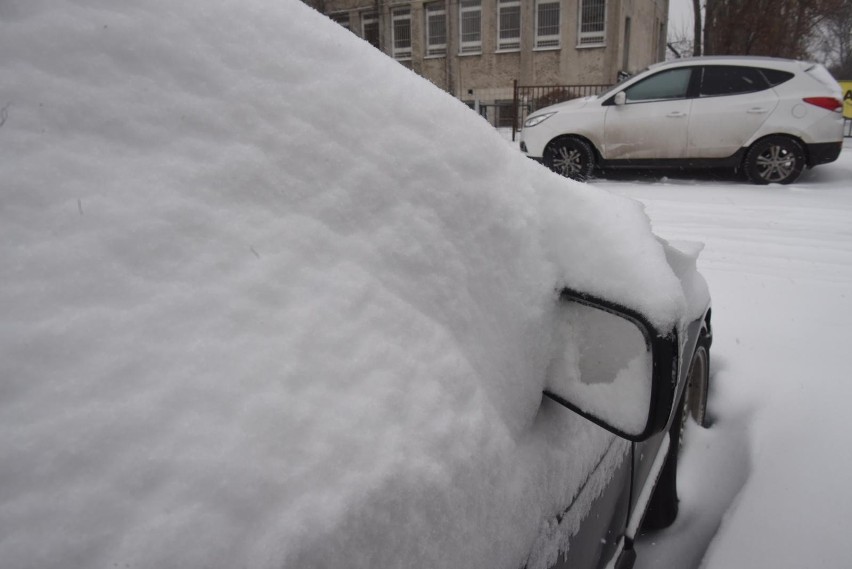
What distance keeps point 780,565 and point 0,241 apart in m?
2.15

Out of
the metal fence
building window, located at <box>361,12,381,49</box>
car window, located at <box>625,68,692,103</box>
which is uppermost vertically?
building window, located at <box>361,12,381,49</box>

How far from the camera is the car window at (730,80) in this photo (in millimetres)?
7086

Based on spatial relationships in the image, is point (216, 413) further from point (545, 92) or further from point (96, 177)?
point (545, 92)

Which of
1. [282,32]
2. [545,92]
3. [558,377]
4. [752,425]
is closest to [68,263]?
[282,32]

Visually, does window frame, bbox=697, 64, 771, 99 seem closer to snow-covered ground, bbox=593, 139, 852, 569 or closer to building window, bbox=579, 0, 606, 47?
snow-covered ground, bbox=593, 139, 852, 569

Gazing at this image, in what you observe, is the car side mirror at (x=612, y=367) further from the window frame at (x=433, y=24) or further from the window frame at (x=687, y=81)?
the window frame at (x=433, y=24)

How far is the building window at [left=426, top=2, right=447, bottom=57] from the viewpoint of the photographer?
20.9 meters

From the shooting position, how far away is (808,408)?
8.10ft

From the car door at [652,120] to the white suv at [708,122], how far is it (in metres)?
0.01

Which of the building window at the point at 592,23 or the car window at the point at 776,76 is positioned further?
the building window at the point at 592,23

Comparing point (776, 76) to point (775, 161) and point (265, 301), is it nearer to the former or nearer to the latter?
point (775, 161)

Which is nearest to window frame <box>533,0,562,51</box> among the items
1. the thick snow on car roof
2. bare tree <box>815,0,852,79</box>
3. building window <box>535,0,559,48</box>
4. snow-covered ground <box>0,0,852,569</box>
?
building window <box>535,0,559,48</box>

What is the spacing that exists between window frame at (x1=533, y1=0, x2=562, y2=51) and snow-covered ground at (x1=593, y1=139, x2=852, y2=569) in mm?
16106

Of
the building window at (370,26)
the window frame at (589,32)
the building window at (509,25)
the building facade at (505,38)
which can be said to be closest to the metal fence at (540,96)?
the building facade at (505,38)
